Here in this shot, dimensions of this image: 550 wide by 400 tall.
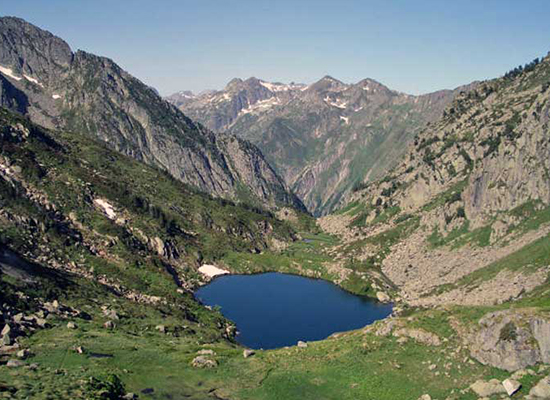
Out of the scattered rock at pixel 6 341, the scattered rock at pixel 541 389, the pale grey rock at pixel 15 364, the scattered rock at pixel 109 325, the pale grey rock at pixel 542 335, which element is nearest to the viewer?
the scattered rock at pixel 541 389

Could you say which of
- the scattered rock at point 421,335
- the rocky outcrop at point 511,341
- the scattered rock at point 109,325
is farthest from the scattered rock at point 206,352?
the rocky outcrop at point 511,341

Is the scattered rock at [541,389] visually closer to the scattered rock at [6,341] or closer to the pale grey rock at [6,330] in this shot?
the scattered rock at [6,341]

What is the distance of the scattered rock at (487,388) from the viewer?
76.0 metres

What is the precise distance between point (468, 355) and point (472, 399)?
11.7 m

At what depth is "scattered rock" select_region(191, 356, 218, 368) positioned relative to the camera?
97.9 meters

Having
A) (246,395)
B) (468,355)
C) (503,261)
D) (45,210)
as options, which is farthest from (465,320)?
(45,210)

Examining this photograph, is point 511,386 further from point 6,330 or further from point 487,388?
point 6,330

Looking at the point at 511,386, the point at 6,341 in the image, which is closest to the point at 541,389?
the point at 511,386

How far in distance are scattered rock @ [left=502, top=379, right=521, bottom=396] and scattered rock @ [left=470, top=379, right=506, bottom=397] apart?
66 centimetres

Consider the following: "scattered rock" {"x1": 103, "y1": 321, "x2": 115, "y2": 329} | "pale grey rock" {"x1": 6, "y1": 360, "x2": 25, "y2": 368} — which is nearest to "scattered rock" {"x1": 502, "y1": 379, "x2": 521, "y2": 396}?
"pale grey rock" {"x1": 6, "y1": 360, "x2": 25, "y2": 368}

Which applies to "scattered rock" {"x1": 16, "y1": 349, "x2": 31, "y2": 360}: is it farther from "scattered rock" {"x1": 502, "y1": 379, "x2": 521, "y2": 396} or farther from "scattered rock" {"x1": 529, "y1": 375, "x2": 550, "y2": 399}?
"scattered rock" {"x1": 529, "y1": 375, "x2": 550, "y2": 399}

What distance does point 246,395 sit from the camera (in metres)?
87.2

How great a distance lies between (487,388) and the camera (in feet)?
252

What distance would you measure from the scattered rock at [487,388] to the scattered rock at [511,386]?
0.66m
